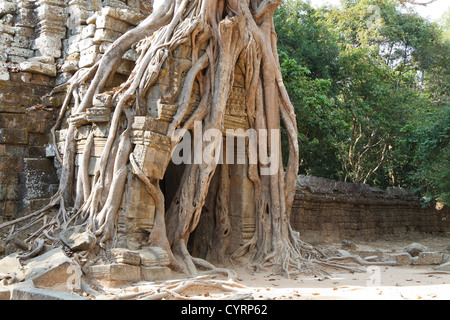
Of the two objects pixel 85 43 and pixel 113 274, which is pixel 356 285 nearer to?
pixel 113 274

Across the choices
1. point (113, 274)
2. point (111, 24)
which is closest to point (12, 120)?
point (111, 24)

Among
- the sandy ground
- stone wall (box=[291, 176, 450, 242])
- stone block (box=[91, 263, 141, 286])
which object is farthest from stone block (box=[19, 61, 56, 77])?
stone wall (box=[291, 176, 450, 242])

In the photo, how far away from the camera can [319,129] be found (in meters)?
13.1

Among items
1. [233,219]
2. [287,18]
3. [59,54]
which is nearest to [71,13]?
[59,54]

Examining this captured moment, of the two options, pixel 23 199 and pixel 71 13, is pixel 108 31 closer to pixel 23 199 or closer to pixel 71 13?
pixel 71 13

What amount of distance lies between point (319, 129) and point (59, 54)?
22.0 feet

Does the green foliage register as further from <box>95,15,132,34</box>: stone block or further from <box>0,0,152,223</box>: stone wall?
<box>0,0,152,223</box>: stone wall

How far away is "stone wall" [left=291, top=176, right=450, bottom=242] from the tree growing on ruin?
272 centimetres

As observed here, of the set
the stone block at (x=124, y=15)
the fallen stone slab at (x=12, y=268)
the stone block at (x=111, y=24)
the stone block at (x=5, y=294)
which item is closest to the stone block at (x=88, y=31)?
the stone block at (x=111, y=24)

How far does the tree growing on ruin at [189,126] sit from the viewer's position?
22.1 feet

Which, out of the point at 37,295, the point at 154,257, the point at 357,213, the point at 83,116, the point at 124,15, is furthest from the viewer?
the point at 357,213

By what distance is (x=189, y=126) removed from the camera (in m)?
7.12

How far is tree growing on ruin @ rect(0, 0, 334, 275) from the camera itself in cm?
672

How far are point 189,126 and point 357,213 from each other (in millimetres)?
7003
